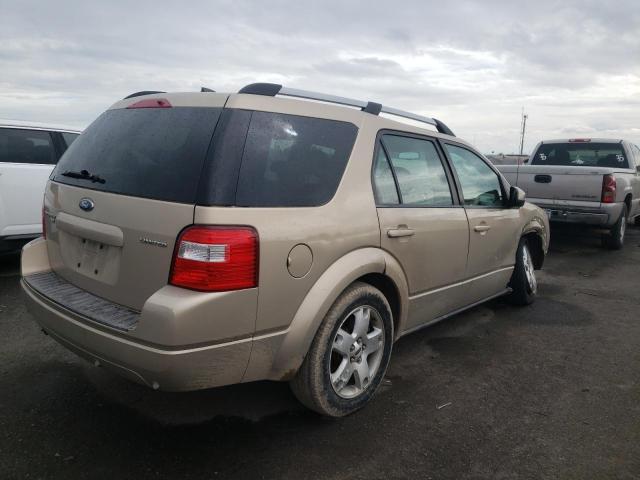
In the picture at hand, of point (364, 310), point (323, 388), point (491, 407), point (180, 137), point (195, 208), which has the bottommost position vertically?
point (491, 407)

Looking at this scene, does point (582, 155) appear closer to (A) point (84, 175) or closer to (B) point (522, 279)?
(B) point (522, 279)

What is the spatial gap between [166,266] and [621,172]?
8033 mm

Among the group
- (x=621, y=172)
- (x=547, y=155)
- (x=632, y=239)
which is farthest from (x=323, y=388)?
(x=632, y=239)

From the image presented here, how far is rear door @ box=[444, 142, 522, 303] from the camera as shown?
3.86 metres

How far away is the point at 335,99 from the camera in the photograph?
297cm

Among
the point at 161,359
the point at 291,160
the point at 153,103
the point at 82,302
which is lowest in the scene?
the point at 161,359

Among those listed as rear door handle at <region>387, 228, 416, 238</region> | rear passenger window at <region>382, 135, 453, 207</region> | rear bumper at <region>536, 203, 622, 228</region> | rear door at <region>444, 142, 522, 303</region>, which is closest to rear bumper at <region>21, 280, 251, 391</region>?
rear door handle at <region>387, 228, 416, 238</region>

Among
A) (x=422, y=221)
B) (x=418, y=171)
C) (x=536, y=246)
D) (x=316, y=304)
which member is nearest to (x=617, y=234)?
(x=536, y=246)

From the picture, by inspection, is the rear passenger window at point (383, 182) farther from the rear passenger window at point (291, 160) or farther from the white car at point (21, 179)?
the white car at point (21, 179)

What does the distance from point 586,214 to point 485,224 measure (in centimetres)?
461

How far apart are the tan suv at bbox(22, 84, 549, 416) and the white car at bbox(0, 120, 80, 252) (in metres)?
3.10

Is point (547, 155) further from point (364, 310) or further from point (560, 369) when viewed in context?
point (364, 310)

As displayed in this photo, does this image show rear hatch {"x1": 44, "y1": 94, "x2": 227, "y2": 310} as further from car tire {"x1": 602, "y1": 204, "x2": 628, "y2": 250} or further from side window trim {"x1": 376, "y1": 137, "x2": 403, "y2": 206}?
car tire {"x1": 602, "y1": 204, "x2": 628, "y2": 250}

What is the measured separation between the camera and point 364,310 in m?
2.88
